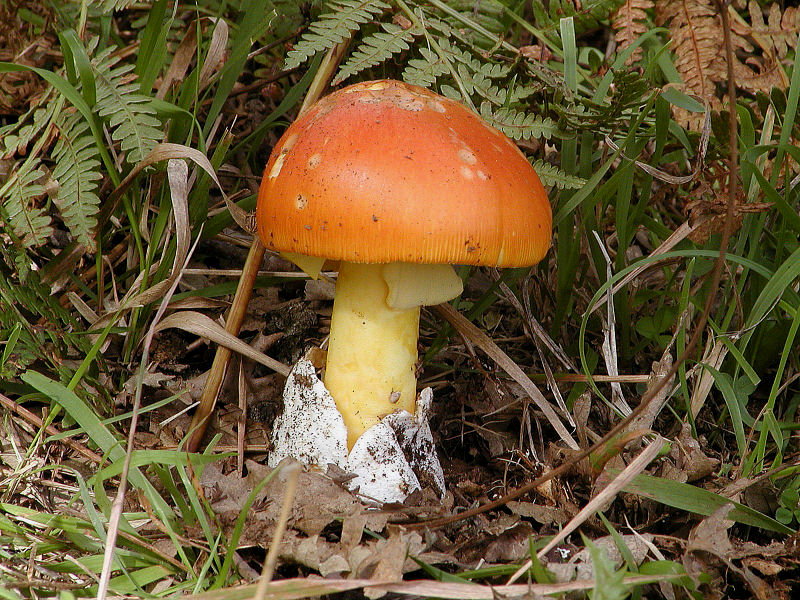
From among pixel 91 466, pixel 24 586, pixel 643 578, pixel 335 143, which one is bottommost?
pixel 91 466

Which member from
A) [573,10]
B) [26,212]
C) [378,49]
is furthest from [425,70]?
[26,212]

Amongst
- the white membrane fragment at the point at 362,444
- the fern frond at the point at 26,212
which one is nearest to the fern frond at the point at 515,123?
the white membrane fragment at the point at 362,444

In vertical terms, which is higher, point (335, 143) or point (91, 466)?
point (335, 143)

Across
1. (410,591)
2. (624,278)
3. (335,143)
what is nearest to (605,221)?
(624,278)

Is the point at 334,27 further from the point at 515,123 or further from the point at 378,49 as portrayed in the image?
the point at 515,123

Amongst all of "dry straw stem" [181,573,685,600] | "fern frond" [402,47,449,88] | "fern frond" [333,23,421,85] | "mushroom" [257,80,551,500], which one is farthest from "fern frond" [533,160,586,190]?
"dry straw stem" [181,573,685,600]

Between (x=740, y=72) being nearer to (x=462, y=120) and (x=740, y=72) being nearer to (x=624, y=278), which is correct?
(x=624, y=278)

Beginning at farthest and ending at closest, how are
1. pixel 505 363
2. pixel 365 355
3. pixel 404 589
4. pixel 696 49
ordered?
pixel 696 49 < pixel 505 363 < pixel 365 355 < pixel 404 589
